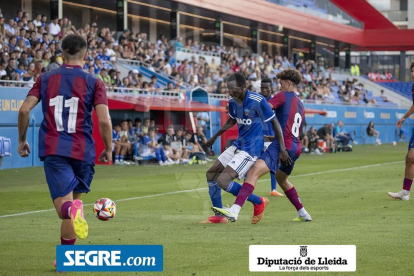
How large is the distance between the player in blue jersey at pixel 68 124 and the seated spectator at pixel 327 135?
1168 inches

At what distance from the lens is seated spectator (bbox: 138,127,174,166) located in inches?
955

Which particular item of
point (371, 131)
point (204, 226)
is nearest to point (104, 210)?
point (204, 226)

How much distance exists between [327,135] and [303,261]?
1182 inches

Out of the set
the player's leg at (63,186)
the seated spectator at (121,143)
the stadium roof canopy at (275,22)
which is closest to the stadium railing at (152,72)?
the seated spectator at (121,143)

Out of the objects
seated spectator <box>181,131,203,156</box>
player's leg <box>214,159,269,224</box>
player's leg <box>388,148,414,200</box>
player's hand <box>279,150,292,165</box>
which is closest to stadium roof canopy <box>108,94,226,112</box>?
seated spectator <box>181,131,203,156</box>

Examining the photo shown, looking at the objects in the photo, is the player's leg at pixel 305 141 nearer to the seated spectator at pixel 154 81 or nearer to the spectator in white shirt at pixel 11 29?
the seated spectator at pixel 154 81

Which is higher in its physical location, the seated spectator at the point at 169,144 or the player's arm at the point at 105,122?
the player's arm at the point at 105,122

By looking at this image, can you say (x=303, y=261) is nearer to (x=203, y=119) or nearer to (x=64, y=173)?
(x=64, y=173)

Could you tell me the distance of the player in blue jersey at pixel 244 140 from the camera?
1010 centimetres

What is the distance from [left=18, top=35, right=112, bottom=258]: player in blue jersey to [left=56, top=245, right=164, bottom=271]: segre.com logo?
16 centimetres

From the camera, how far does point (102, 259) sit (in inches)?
261

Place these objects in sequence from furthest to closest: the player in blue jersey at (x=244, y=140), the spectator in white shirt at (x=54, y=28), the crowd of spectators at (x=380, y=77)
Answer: the crowd of spectators at (x=380, y=77) < the spectator in white shirt at (x=54, y=28) < the player in blue jersey at (x=244, y=140)

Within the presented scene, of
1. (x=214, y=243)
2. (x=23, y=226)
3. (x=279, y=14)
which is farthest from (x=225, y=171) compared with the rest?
(x=279, y=14)

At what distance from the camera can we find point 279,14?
49.7 metres
